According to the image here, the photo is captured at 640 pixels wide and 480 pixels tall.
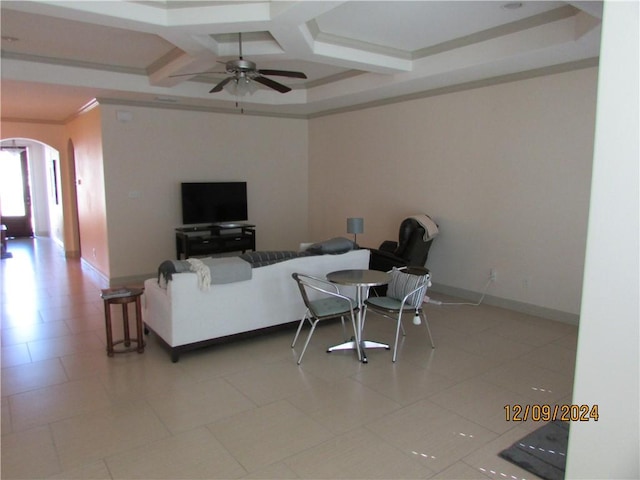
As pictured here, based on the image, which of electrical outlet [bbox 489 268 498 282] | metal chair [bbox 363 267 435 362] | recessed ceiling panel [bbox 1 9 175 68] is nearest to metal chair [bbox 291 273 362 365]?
metal chair [bbox 363 267 435 362]

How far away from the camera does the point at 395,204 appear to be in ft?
21.8

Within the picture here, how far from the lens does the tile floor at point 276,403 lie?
2.47m

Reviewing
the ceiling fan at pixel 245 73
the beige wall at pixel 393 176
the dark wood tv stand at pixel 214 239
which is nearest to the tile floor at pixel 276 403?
the beige wall at pixel 393 176

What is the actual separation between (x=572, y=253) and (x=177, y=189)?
553 cm

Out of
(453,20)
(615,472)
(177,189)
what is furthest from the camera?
→ (177,189)

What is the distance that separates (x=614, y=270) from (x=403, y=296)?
254 centimetres

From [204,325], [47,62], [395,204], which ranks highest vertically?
[47,62]

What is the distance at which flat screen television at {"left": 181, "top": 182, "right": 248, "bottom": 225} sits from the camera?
7.03 metres

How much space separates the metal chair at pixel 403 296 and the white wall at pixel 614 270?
2001 millimetres

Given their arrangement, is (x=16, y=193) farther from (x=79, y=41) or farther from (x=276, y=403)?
(x=276, y=403)

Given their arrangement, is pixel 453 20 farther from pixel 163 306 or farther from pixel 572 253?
pixel 163 306

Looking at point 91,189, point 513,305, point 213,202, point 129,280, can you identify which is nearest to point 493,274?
point 513,305

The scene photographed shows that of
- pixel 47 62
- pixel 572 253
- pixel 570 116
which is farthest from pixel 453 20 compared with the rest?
pixel 47 62

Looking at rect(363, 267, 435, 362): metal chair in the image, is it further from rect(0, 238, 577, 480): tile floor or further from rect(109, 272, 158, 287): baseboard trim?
rect(109, 272, 158, 287): baseboard trim
